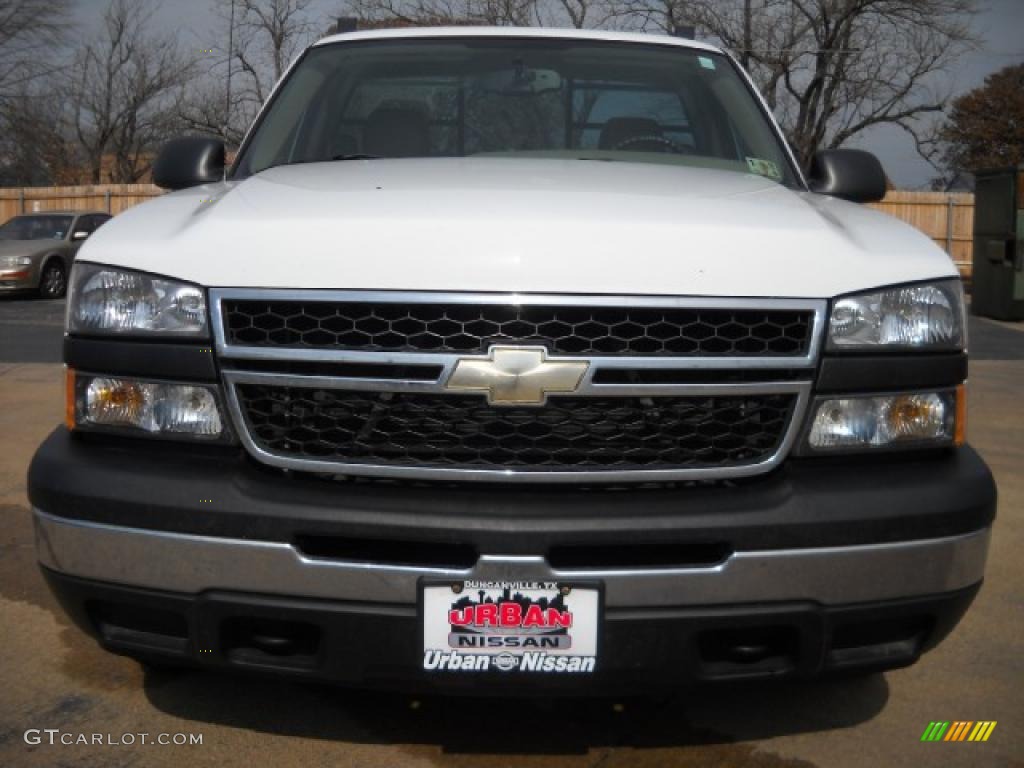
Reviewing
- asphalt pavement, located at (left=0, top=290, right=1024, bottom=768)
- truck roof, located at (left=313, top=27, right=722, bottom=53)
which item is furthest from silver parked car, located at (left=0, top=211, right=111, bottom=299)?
asphalt pavement, located at (left=0, top=290, right=1024, bottom=768)

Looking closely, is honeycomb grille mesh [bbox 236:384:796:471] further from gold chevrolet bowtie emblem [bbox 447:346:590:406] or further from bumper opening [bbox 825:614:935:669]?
bumper opening [bbox 825:614:935:669]

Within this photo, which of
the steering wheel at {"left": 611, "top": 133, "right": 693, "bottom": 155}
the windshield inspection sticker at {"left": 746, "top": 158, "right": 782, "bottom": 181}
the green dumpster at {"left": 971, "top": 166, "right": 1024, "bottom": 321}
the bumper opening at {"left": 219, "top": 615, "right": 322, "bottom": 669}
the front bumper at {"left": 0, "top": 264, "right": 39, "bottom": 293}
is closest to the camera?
the bumper opening at {"left": 219, "top": 615, "right": 322, "bottom": 669}

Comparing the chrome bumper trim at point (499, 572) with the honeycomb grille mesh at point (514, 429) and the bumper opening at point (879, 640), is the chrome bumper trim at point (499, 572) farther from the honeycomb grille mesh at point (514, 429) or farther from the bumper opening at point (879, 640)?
the honeycomb grille mesh at point (514, 429)

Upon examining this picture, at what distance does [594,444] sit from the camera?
94.0 inches

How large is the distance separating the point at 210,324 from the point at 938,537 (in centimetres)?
156

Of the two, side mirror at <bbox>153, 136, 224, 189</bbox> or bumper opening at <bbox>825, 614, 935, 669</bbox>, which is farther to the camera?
side mirror at <bbox>153, 136, 224, 189</bbox>

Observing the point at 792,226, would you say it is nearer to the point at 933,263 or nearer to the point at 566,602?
the point at 933,263

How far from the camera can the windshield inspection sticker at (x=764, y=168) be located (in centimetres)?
360

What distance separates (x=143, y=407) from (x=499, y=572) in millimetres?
843

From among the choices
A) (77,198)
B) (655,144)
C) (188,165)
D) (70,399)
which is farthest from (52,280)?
(70,399)

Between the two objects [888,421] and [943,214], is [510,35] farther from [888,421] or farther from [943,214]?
[943,214]

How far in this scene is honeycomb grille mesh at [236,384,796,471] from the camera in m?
2.37

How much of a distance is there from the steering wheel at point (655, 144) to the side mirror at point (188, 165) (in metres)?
1.30

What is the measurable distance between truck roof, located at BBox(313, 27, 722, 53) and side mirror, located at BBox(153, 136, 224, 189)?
0.76 metres
